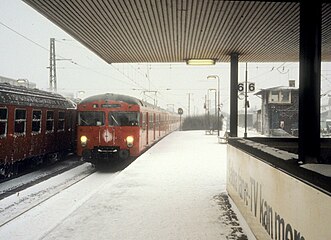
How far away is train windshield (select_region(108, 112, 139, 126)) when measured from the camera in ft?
47.0

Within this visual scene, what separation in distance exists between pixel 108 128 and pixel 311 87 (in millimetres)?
11141

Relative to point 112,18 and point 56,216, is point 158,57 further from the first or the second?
point 56,216

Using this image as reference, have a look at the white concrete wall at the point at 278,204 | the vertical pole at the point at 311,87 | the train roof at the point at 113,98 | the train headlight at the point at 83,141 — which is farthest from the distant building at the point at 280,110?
the vertical pole at the point at 311,87

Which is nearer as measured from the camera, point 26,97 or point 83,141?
point 26,97

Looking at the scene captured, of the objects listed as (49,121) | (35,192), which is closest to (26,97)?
(49,121)

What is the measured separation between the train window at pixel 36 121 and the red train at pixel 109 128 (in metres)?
1.63

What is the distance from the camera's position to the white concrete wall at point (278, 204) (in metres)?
A: 2.72

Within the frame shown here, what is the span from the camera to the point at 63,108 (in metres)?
15.9

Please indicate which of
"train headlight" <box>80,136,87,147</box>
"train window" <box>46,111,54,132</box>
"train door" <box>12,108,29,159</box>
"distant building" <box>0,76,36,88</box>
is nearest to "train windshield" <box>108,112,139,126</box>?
"train headlight" <box>80,136,87,147</box>

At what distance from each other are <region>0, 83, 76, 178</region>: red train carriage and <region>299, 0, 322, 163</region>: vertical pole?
29.6 ft

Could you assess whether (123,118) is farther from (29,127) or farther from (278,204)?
(278,204)

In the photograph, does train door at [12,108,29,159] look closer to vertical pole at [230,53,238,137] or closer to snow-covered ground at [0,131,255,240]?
snow-covered ground at [0,131,255,240]

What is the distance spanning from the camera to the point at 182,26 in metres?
7.44

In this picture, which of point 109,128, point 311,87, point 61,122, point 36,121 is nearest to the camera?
point 311,87
